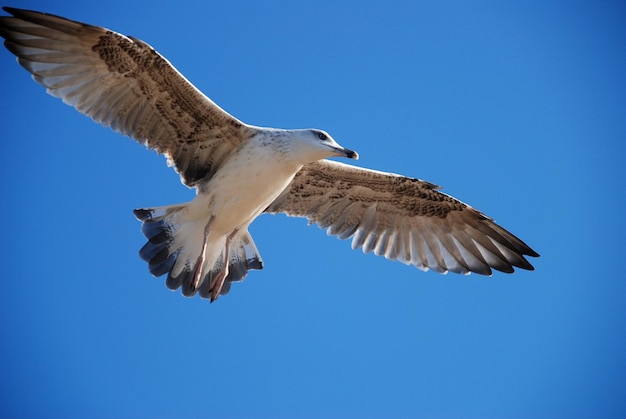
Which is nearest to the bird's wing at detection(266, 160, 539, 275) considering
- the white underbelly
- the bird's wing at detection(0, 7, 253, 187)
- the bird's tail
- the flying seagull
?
the flying seagull

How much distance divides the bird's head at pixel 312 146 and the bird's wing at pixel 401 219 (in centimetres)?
99

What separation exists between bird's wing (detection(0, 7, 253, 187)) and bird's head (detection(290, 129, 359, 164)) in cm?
53

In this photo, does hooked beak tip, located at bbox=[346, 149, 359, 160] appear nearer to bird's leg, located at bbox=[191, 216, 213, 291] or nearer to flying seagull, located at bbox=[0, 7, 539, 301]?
flying seagull, located at bbox=[0, 7, 539, 301]

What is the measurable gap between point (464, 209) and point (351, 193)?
127cm

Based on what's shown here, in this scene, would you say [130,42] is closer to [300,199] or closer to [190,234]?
[190,234]

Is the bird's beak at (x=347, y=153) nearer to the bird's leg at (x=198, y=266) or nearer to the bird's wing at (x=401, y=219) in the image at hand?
the bird's wing at (x=401, y=219)

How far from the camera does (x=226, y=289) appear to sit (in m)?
8.98

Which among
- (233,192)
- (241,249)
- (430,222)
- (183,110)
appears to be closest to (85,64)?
(183,110)

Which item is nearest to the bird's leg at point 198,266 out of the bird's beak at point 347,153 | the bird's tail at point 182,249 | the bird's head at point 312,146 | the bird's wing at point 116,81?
the bird's tail at point 182,249

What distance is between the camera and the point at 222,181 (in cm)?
838

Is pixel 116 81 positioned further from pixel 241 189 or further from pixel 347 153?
pixel 347 153

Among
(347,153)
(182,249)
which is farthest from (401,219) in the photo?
(182,249)

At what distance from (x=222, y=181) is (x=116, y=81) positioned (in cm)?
138

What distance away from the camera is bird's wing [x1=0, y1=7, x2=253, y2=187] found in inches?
313
